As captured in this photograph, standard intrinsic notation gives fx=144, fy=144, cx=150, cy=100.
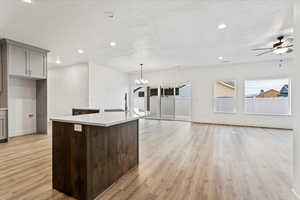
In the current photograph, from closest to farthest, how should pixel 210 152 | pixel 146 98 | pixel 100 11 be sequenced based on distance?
pixel 100 11 < pixel 210 152 < pixel 146 98

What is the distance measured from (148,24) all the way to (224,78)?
5275 mm

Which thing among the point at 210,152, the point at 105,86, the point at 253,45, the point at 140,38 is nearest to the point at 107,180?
the point at 210,152

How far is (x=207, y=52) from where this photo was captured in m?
5.26

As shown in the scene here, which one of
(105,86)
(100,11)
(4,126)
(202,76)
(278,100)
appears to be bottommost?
(4,126)

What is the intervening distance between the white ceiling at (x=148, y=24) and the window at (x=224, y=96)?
2.08 m

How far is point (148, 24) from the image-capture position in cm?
328

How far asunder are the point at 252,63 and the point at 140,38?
217 inches

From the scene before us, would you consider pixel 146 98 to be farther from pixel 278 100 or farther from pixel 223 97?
pixel 278 100

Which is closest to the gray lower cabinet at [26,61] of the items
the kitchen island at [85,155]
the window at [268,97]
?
the kitchen island at [85,155]

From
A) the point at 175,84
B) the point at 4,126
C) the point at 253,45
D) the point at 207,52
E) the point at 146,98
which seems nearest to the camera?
the point at 4,126

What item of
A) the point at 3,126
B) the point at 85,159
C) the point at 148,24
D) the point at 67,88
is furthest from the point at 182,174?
the point at 67,88

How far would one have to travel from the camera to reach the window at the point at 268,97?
19.9ft

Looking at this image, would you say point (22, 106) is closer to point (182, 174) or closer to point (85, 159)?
point (85, 159)

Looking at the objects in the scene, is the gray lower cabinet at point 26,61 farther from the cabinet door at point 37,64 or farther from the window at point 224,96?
the window at point 224,96
